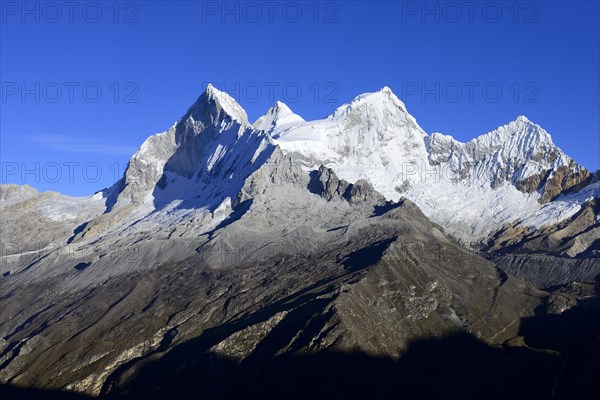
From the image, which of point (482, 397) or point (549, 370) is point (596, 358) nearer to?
point (549, 370)

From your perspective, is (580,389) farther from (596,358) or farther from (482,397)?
(482,397)

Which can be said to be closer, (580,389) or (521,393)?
(580,389)

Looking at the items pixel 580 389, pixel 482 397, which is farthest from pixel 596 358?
pixel 482 397

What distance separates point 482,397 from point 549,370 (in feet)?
56.4

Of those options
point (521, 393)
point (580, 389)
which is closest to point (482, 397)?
point (521, 393)

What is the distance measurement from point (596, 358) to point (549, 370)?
1445 cm

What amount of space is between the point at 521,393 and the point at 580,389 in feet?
58.8

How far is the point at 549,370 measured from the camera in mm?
199625

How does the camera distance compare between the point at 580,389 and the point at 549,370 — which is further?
the point at 549,370

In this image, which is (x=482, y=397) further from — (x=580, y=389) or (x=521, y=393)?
(x=580, y=389)

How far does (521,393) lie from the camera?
193 m

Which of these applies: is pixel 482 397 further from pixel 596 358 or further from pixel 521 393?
pixel 596 358

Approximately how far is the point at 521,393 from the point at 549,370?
11.2 m
